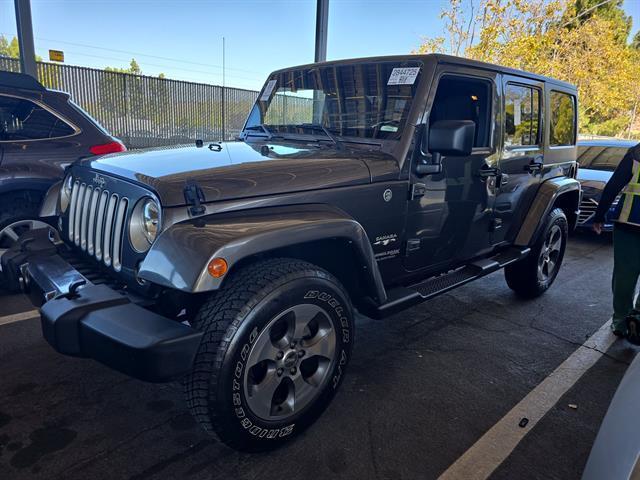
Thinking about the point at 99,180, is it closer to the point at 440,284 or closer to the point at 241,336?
the point at 241,336

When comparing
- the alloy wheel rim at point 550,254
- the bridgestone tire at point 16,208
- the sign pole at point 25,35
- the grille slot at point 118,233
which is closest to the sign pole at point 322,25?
the sign pole at point 25,35

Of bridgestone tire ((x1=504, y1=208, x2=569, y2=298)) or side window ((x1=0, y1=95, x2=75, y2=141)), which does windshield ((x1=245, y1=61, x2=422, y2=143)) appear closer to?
side window ((x1=0, y1=95, x2=75, y2=141))

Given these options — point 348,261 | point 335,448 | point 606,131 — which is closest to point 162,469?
point 335,448

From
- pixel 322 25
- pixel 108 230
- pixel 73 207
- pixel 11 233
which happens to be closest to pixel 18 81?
pixel 11 233

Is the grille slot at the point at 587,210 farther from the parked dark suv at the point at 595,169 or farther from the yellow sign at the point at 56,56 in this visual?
the yellow sign at the point at 56,56

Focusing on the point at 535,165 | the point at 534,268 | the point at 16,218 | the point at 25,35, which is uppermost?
the point at 25,35

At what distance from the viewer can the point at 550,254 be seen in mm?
4891

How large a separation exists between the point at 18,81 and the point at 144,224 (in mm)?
2973

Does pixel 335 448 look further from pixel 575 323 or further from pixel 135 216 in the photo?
pixel 575 323

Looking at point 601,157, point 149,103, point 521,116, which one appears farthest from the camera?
point 149,103

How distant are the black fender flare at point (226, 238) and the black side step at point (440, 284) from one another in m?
0.63

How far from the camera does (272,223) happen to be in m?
2.21

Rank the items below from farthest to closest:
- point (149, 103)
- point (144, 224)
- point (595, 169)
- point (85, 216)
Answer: point (149, 103)
point (595, 169)
point (85, 216)
point (144, 224)

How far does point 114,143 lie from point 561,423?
14.2 ft
